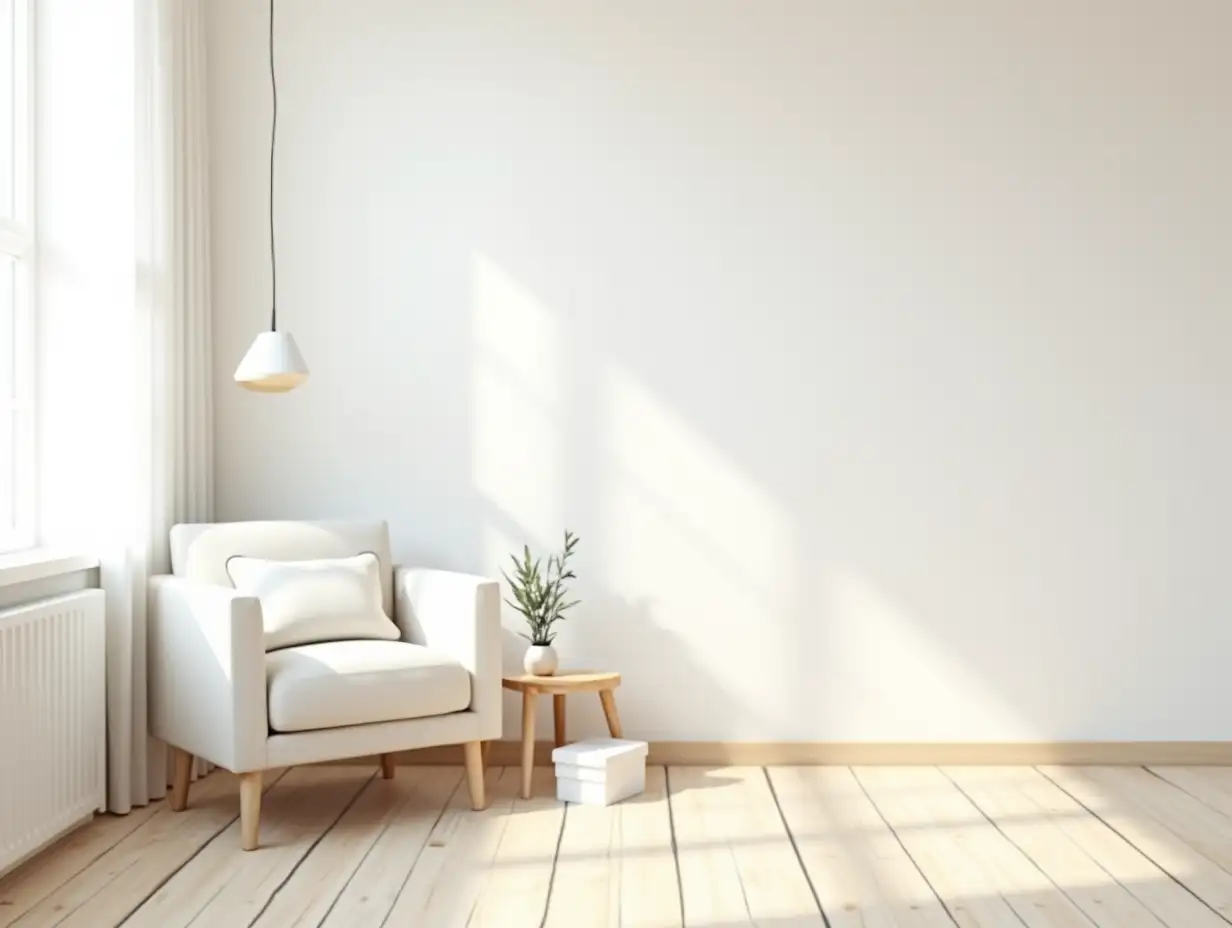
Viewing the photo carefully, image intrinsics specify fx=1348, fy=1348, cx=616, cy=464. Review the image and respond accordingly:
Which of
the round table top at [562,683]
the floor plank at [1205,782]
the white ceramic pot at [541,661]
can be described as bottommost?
the floor plank at [1205,782]

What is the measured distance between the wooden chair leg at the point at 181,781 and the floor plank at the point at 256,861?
0.21m

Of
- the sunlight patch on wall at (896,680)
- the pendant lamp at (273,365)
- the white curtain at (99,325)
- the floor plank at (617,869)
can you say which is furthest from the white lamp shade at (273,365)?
the sunlight patch on wall at (896,680)

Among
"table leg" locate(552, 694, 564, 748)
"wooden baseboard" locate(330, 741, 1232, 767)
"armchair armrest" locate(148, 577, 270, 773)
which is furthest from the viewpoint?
"wooden baseboard" locate(330, 741, 1232, 767)

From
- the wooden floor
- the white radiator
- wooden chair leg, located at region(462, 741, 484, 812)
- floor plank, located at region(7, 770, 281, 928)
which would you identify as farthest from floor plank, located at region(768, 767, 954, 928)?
the white radiator

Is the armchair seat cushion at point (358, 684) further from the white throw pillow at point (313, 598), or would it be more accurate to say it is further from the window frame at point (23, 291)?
the window frame at point (23, 291)

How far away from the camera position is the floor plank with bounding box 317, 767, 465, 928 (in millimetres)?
2945

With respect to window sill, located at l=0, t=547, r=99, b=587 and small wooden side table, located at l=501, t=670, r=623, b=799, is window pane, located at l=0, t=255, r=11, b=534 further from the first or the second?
small wooden side table, located at l=501, t=670, r=623, b=799

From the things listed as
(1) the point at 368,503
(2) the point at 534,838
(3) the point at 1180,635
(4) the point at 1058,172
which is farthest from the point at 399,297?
(3) the point at 1180,635

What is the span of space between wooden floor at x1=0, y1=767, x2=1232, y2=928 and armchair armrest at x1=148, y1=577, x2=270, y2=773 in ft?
0.84

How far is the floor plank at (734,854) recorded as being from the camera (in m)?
2.96

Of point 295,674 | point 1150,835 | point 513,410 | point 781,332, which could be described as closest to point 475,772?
point 295,674

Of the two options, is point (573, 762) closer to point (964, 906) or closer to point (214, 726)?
point (214, 726)

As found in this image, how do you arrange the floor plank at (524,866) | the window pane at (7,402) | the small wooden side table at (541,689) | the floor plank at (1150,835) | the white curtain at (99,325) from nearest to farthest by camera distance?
the floor plank at (524,866)
the floor plank at (1150,835)
the window pane at (7,402)
the white curtain at (99,325)
the small wooden side table at (541,689)

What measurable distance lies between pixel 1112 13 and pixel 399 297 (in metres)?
2.53
